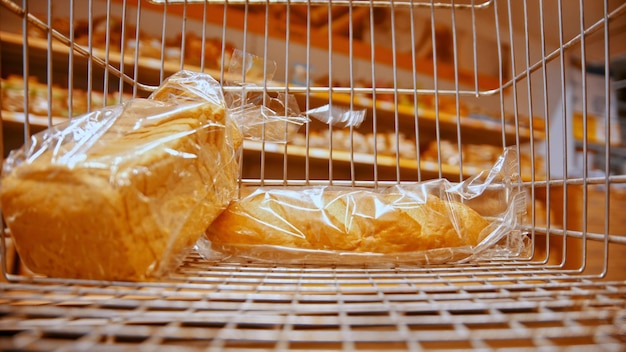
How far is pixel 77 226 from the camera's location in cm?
38

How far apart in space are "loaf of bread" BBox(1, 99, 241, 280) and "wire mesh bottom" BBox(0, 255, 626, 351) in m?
0.03

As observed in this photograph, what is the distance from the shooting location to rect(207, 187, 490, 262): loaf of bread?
564mm

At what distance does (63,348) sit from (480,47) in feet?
12.3

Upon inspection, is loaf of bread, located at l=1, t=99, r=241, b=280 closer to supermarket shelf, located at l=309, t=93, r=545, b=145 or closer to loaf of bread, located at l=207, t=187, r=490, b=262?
loaf of bread, located at l=207, t=187, r=490, b=262

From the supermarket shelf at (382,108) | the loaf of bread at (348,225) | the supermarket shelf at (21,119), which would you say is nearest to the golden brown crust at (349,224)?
the loaf of bread at (348,225)

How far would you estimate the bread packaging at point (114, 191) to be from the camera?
0.38 meters

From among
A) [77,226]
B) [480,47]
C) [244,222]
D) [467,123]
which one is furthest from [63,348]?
[480,47]

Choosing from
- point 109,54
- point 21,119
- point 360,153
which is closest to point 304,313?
point 109,54

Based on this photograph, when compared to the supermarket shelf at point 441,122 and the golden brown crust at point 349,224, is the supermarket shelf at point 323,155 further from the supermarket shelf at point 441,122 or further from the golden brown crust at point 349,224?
the golden brown crust at point 349,224

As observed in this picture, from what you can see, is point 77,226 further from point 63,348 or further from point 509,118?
point 509,118

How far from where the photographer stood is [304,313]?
1.05ft

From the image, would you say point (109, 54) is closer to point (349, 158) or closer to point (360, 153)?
point (349, 158)

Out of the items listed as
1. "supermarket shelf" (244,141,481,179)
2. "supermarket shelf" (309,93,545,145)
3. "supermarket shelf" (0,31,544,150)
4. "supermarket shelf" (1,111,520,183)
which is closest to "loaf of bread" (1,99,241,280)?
"supermarket shelf" (0,31,544,150)

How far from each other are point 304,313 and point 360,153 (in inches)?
75.3
